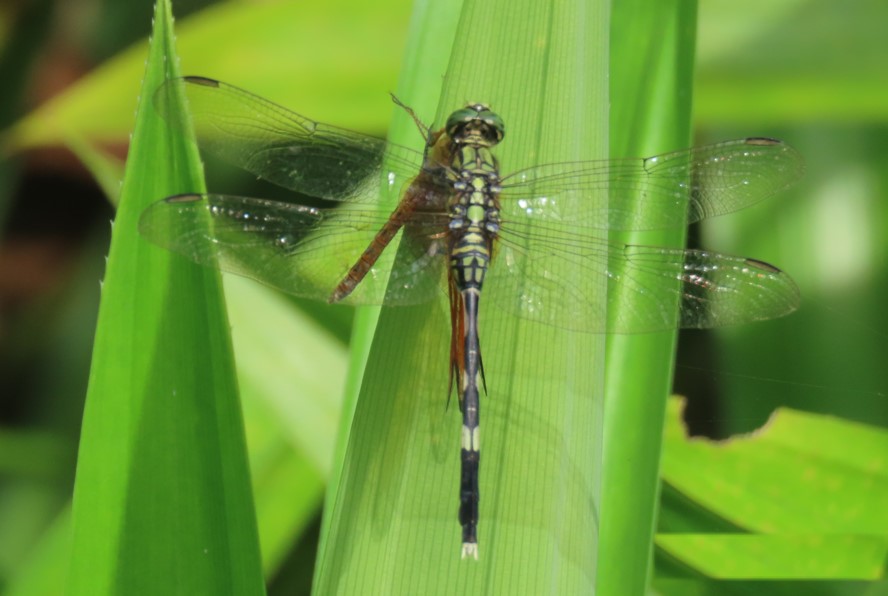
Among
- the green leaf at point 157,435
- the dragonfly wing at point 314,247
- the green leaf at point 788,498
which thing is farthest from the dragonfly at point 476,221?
the green leaf at point 788,498

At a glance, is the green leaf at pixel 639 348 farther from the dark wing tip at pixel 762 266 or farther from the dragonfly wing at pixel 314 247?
the dragonfly wing at pixel 314 247

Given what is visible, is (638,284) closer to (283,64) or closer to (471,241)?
(471,241)

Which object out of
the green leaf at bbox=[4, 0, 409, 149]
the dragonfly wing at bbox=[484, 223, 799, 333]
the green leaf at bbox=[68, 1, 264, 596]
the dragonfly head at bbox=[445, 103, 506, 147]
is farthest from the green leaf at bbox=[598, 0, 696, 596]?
the green leaf at bbox=[4, 0, 409, 149]

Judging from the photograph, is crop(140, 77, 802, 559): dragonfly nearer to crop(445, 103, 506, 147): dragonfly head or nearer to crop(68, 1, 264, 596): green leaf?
crop(445, 103, 506, 147): dragonfly head

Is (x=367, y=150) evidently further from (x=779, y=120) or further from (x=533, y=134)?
(x=779, y=120)

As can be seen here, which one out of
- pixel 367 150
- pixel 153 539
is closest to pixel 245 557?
pixel 153 539
